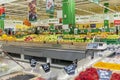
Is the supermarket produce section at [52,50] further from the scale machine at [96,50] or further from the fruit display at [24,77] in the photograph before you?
the fruit display at [24,77]

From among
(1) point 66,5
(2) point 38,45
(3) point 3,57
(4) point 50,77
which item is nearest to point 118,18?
(1) point 66,5

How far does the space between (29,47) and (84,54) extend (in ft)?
6.20

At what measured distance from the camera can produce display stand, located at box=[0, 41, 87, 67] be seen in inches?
168

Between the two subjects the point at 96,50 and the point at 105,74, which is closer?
the point at 105,74

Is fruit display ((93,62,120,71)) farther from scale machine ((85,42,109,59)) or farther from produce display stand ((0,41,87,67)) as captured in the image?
produce display stand ((0,41,87,67))

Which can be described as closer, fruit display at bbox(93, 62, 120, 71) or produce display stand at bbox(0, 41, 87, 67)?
fruit display at bbox(93, 62, 120, 71)

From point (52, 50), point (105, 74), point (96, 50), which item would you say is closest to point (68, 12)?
point (52, 50)

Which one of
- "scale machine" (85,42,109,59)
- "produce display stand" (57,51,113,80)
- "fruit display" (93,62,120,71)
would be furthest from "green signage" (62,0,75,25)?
"fruit display" (93,62,120,71)

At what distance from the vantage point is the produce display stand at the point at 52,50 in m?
4.27

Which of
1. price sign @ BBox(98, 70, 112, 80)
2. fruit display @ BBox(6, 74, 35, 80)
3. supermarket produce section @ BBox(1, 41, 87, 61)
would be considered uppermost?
price sign @ BBox(98, 70, 112, 80)

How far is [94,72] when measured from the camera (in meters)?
2.13

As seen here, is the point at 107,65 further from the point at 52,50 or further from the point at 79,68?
the point at 52,50

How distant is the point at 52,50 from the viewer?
15.3 feet

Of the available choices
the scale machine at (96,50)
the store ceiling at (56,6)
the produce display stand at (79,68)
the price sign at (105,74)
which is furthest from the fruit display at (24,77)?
the store ceiling at (56,6)
